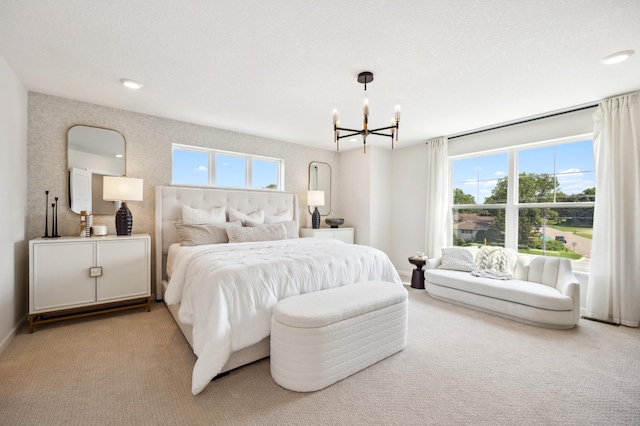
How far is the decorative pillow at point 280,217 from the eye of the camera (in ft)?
14.8

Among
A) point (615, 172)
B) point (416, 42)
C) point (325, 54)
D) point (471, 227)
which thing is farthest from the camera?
point (471, 227)

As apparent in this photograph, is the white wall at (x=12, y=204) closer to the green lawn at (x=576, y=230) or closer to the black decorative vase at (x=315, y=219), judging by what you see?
the black decorative vase at (x=315, y=219)

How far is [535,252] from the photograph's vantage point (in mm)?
3926

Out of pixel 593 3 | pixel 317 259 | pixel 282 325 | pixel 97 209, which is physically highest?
pixel 593 3

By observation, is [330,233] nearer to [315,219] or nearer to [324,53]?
[315,219]

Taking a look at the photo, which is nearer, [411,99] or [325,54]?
[325,54]

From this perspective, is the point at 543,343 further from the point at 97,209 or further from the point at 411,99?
the point at 97,209

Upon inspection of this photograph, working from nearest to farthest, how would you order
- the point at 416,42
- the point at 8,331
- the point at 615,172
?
1. the point at 416,42
2. the point at 8,331
3. the point at 615,172

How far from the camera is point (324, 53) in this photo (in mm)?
2270

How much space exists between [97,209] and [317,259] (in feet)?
9.66

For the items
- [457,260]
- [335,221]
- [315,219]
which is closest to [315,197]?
[315,219]

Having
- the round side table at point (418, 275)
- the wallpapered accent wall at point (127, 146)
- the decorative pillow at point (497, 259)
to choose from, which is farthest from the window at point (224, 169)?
the decorative pillow at point (497, 259)

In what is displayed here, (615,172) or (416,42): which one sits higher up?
(416,42)

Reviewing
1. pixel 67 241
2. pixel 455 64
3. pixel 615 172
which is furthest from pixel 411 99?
pixel 67 241
